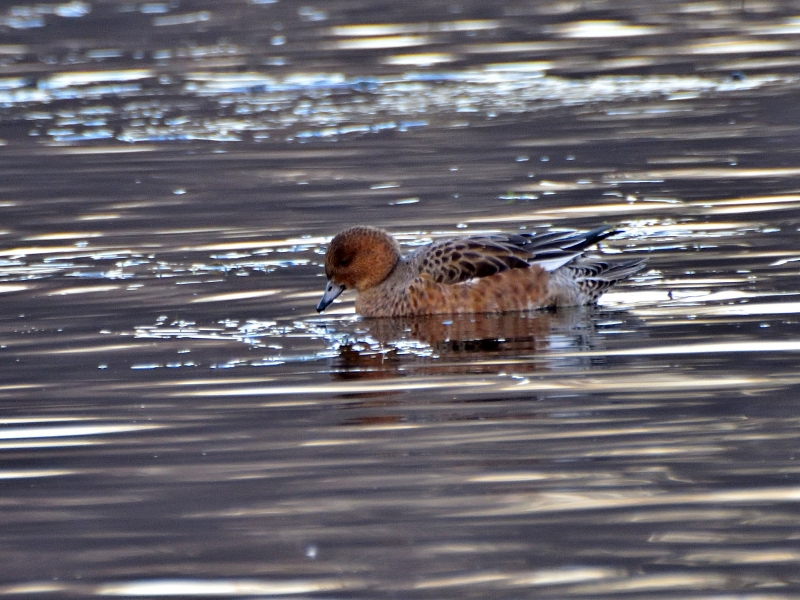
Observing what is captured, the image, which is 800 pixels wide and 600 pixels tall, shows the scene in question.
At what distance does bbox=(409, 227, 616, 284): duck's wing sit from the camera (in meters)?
9.32

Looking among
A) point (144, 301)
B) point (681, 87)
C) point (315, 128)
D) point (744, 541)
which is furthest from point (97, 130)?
point (744, 541)

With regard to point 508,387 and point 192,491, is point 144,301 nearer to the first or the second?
point 508,387

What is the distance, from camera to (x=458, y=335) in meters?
8.84

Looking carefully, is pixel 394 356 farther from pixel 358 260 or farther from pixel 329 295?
pixel 358 260

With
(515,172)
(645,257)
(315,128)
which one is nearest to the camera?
(645,257)

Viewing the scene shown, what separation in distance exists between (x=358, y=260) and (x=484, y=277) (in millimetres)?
806

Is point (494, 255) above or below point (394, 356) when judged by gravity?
above

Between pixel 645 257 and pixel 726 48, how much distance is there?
11.6 m

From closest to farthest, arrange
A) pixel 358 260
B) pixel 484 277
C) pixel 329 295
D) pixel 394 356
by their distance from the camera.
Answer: pixel 394 356 < pixel 484 277 < pixel 329 295 < pixel 358 260

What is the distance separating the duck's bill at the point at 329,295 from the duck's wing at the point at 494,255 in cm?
49

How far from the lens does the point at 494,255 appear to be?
9.37 m

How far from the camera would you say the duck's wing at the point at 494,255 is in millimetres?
9320

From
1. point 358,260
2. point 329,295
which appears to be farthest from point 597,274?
point 329,295

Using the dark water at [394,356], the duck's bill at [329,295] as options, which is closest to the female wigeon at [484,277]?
the duck's bill at [329,295]
